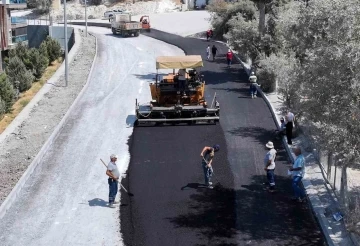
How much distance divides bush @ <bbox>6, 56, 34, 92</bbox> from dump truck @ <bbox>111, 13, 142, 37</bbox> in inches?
792

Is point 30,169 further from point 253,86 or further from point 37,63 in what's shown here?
point 37,63

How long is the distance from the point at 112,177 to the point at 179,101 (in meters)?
9.64

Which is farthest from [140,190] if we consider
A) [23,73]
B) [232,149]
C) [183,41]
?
[183,41]

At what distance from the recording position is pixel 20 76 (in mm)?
32938

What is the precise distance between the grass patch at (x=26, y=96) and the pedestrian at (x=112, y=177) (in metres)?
11.2

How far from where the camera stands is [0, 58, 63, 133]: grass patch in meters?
26.5

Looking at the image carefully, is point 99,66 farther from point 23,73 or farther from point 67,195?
point 67,195

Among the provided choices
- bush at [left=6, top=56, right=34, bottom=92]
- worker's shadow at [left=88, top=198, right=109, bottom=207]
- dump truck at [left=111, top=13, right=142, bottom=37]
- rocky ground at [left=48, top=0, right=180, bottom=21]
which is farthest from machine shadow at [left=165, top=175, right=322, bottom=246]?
rocky ground at [left=48, top=0, right=180, bottom=21]

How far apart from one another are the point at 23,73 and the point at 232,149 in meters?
17.5

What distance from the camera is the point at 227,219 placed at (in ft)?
46.4

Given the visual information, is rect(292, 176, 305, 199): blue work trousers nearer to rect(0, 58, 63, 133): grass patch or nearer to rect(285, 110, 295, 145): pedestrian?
rect(285, 110, 295, 145): pedestrian

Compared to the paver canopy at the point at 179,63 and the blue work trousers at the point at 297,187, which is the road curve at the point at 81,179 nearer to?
the paver canopy at the point at 179,63

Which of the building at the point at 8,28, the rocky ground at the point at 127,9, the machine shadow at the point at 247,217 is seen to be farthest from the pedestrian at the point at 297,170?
the rocky ground at the point at 127,9

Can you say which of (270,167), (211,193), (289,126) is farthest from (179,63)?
(270,167)
